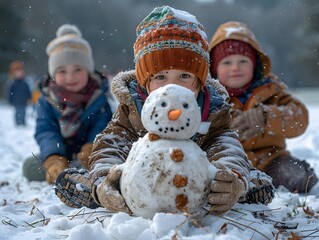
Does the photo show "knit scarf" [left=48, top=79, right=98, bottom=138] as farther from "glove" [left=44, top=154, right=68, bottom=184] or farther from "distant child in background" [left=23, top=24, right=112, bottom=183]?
"glove" [left=44, top=154, right=68, bottom=184]

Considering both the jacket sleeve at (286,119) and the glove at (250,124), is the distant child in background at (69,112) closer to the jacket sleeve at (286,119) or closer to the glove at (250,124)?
the glove at (250,124)

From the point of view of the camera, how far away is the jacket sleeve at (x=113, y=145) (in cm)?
253

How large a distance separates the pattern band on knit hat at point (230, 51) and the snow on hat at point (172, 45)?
1578 mm

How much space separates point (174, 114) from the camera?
1.97 m

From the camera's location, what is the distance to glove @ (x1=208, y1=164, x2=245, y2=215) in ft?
6.68

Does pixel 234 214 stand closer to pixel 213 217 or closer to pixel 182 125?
pixel 213 217

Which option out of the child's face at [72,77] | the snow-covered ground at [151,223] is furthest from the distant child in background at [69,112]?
the snow-covered ground at [151,223]

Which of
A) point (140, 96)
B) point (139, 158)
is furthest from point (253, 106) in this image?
point (139, 158)

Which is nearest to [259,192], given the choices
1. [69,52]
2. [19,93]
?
[69,52]

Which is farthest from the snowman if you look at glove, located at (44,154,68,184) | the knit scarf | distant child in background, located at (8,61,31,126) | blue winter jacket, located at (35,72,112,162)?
distant child in background, located at (8,61,31,126)

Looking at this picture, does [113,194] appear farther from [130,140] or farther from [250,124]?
[250,124]

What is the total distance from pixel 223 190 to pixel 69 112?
9.77ft

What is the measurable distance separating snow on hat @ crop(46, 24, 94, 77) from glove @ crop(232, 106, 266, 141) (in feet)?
6.74

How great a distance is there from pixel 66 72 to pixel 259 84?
7.02ft
